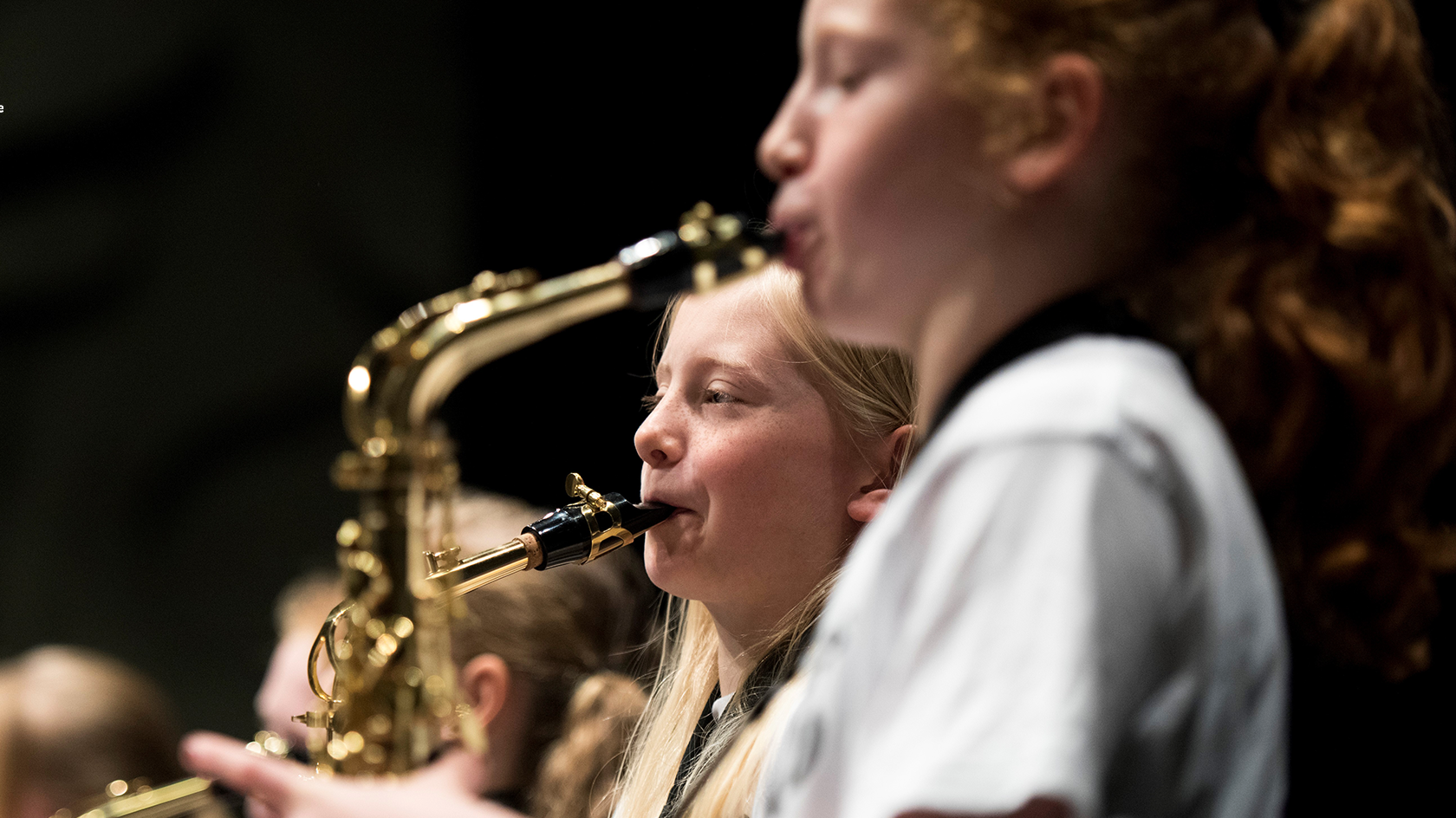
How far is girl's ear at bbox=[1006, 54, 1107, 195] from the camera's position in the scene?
0.79m

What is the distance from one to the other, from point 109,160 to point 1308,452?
263 cm

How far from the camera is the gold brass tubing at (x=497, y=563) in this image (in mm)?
1439

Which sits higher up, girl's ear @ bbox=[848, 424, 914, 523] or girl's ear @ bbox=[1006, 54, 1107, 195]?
girl's ear @ bbox=[1006, 54, 1107, 195]

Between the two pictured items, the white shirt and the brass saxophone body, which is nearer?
the white shirt

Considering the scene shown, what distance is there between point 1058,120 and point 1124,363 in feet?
0.53

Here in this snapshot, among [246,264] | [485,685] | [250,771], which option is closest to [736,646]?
[485,685]

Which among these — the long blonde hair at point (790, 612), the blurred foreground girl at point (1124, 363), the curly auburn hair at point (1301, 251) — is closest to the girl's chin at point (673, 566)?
the long blonde hair at point (790, 612)

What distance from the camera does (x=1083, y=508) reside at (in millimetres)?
684

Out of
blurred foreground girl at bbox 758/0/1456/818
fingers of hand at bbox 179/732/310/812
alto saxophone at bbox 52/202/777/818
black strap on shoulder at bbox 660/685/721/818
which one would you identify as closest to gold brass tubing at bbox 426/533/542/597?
black strap on shoulder at bbox 660/685/721/818

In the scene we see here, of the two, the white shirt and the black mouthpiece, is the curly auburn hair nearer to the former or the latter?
the white shirt

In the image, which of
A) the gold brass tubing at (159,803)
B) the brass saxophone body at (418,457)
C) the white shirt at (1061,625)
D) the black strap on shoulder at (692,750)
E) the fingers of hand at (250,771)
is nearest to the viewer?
the white shirt at (1061,625)

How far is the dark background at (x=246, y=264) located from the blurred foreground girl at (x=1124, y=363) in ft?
4.73

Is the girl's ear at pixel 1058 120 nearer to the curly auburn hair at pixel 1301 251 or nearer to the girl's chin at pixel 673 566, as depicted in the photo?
the curly auburn hair at pixel 1301 251

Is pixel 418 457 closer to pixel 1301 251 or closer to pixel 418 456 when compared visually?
pixel 418 456
